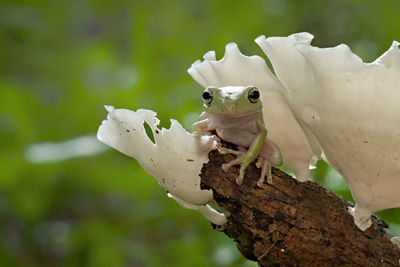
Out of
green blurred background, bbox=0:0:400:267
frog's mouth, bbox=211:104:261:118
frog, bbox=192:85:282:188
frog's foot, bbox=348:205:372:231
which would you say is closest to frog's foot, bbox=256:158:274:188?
frog, bbox=192:85:282:188

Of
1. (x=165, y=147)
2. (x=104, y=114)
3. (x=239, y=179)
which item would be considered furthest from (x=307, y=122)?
(x=104, y=114)

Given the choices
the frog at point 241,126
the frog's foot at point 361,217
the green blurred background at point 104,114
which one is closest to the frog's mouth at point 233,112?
the frog at point 241,126

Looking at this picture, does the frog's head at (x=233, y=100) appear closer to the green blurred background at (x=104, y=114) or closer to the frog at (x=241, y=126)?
the frog at (x=241, y=126)

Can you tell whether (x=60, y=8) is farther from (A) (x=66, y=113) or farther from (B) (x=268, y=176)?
(B) (x=268, y=176)

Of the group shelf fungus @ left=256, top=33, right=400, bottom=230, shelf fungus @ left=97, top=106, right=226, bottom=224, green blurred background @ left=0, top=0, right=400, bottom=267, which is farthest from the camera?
green blurred background @ left=0, top=0, right=400, bottom=267

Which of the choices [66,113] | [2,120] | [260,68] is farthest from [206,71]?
[66,113]

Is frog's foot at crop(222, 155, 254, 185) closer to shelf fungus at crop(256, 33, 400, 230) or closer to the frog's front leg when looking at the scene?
the frog's front leg

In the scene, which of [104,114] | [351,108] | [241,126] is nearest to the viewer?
[351,108]

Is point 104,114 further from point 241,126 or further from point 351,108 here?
point 351,108
